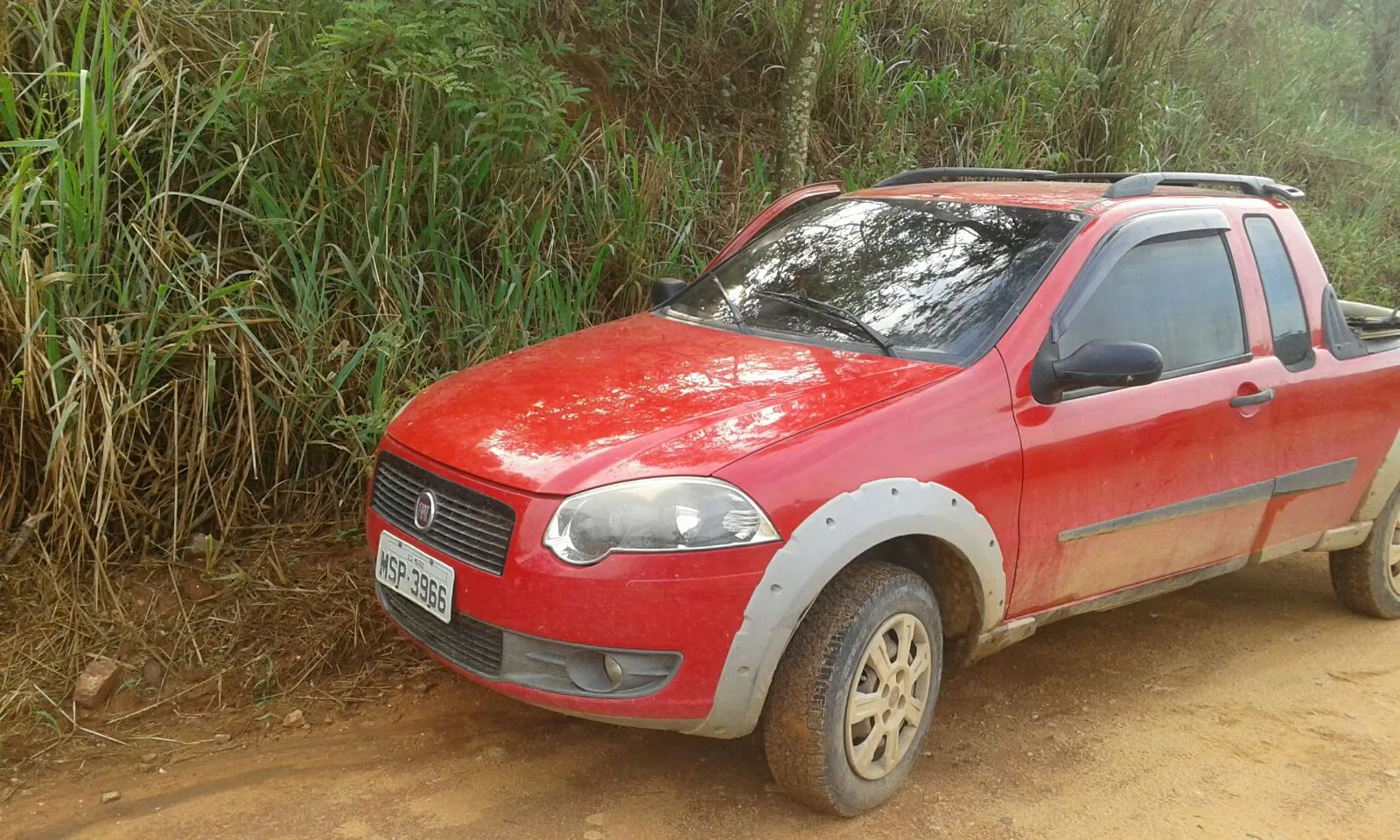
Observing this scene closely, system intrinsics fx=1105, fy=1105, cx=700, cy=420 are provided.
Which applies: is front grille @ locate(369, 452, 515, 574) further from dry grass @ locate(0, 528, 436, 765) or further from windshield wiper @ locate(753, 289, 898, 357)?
windshield wiper @ locate(753, 289, 898, 357)

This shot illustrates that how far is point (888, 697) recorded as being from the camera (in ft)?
9.37

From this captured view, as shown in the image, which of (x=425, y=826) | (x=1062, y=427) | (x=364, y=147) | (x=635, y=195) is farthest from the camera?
(x=635, y=195)

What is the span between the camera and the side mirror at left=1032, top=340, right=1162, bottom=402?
2.97 meters

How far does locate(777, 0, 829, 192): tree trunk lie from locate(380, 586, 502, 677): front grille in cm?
417

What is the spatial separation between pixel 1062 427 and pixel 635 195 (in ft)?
9.87

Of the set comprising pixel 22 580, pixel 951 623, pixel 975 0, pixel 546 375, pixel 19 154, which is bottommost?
pixel 22 580

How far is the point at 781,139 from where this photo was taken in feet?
21.1

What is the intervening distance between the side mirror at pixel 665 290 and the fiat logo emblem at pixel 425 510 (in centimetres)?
143

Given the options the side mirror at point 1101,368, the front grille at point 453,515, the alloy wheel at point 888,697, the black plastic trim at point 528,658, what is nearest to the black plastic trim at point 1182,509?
the side mirror at point 1101,368

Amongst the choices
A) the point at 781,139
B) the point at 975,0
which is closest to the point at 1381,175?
the point at 975,0

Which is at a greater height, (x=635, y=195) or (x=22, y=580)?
(x=635, y=195)

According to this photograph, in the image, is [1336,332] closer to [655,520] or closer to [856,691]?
[856,691]

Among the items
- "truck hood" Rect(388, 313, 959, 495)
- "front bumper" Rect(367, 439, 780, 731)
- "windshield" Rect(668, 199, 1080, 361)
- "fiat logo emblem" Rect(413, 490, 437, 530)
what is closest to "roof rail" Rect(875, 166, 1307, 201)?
"windshield" Rect(668, 199, 1080, 361)

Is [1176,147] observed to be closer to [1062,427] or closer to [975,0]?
[975,0]
